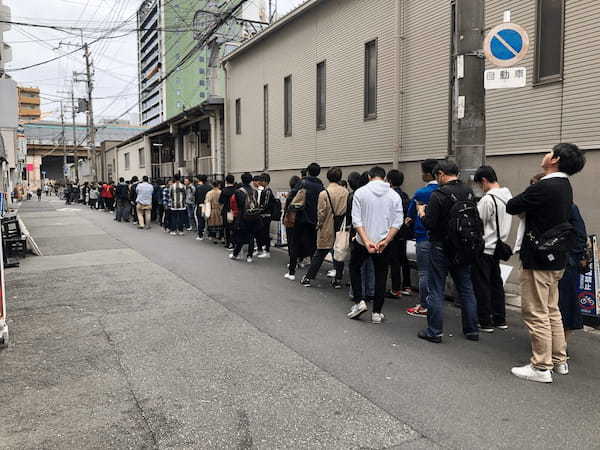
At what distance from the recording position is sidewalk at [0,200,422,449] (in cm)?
338

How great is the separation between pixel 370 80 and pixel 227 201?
4.66m

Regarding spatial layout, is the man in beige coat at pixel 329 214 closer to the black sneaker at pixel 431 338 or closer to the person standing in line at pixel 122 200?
the black sneaker at pixel 431 338

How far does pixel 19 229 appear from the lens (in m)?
11.3

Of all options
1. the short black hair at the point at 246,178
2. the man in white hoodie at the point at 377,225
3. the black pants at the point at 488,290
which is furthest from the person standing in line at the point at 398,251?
the short black hair at the point at 246,178

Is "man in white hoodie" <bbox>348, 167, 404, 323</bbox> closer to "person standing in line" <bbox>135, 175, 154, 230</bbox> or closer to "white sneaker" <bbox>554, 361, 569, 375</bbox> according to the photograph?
"white sneaker" <bbox>554, 361, 569, 375</bbox>

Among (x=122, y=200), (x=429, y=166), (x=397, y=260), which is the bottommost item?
(x=397, y=260)

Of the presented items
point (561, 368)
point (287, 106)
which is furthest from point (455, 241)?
point (287, 106)

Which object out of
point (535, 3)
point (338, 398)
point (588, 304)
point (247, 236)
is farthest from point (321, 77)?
point (338, 398)

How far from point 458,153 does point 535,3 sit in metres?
3.28

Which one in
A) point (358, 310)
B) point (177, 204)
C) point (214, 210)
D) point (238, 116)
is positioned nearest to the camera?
point (358, 310)

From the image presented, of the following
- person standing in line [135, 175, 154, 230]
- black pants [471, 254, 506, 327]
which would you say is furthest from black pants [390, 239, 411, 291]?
person standing in line [135, 175, 154, 230]

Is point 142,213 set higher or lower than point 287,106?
lower

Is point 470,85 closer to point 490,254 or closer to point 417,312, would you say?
point 490,254

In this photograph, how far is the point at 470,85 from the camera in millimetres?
6691
